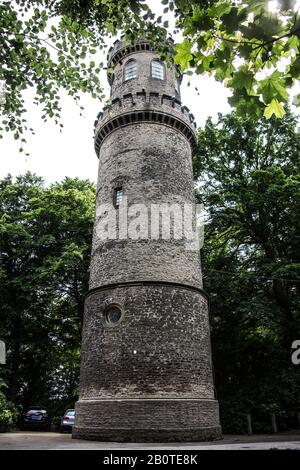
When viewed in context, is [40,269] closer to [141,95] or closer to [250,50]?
[141,95]

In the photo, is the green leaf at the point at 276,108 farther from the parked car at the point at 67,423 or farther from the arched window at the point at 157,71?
the parked car at the point at 67,423

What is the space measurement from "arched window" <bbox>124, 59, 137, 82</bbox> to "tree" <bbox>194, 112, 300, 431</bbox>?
5380 mm

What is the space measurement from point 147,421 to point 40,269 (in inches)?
468

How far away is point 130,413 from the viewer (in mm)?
11180

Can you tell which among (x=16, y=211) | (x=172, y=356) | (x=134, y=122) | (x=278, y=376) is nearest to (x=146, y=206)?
(x=134, y=122)

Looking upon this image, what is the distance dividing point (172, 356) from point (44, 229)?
45.2 ft

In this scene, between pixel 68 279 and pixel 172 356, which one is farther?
pixel 68 279

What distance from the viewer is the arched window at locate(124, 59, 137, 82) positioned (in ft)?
59.2

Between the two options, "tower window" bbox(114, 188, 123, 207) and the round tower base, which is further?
"tower window" bbox(114, 188, 123, 207)

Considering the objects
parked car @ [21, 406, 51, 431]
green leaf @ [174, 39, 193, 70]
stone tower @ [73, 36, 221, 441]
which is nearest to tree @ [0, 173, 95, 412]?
parked car @ [21, 406, 51, 431]

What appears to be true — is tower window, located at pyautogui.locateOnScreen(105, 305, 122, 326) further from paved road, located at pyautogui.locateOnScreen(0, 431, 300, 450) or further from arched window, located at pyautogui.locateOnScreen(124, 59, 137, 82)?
arched window, located at pyautogui.locateOnScreen(124, 59, 137, 82)

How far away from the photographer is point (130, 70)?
60.0 feet
